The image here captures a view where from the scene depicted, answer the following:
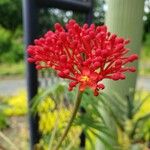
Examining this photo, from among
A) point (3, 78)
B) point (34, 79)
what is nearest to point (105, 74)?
point (34, 79)

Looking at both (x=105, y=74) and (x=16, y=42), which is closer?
(x=105, y=74)

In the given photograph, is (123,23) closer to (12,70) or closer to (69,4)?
(69,4)

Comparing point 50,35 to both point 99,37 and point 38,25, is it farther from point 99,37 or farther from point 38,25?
point 38,25

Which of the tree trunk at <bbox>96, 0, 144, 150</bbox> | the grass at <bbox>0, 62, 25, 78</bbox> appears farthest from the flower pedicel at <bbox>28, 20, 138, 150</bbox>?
the grass at <bbox>0, 62, 25, 78</bbox>

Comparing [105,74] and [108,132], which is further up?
[105,74]

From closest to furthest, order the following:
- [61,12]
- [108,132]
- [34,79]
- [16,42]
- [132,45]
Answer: [108,132] → [132,45] → [34,79] → [61,12] → [16,42]

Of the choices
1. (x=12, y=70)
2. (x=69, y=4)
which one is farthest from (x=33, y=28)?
(x=12, y=70)

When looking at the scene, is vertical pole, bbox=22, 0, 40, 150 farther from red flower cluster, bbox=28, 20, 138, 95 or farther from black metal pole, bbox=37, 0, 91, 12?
red flower cluster, bbox=28, 20, 138, 95
